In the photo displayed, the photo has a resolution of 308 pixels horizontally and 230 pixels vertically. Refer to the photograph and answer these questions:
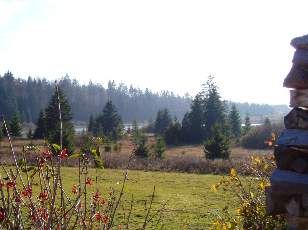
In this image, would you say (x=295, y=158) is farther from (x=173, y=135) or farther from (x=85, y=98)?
(x=85, y=98)

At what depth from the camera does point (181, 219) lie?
10047 mm

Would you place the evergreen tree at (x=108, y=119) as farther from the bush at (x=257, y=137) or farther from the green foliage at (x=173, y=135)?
the bush at (x=257, y=137)

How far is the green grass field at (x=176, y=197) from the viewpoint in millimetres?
9807

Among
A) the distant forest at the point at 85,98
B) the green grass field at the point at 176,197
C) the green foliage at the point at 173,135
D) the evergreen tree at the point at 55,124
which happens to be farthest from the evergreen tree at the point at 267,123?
the distant forest at the point at 85,98

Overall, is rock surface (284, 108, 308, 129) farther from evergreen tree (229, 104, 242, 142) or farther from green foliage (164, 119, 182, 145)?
evergreen tree (229, 104, 242, 142)

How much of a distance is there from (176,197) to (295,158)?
11.5m

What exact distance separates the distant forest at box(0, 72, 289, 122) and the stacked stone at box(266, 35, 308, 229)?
229 ft

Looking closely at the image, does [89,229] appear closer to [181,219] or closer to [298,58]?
[298,58]

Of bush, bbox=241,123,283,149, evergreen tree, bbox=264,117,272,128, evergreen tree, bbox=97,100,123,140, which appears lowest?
bush, bbox=241,123,283,149

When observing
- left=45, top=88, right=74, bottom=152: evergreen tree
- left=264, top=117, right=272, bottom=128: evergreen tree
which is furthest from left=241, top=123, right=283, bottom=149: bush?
left=45, top=88, right=74, bottom=152: evergreen tree

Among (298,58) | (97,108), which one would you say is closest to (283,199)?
(298,58)

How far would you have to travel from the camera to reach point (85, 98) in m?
106

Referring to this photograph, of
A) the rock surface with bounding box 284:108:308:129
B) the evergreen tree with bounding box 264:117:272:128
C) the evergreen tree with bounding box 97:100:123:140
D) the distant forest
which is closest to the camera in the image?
the rock surface with bounding box 284:108:308:129

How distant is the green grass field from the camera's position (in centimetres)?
981
